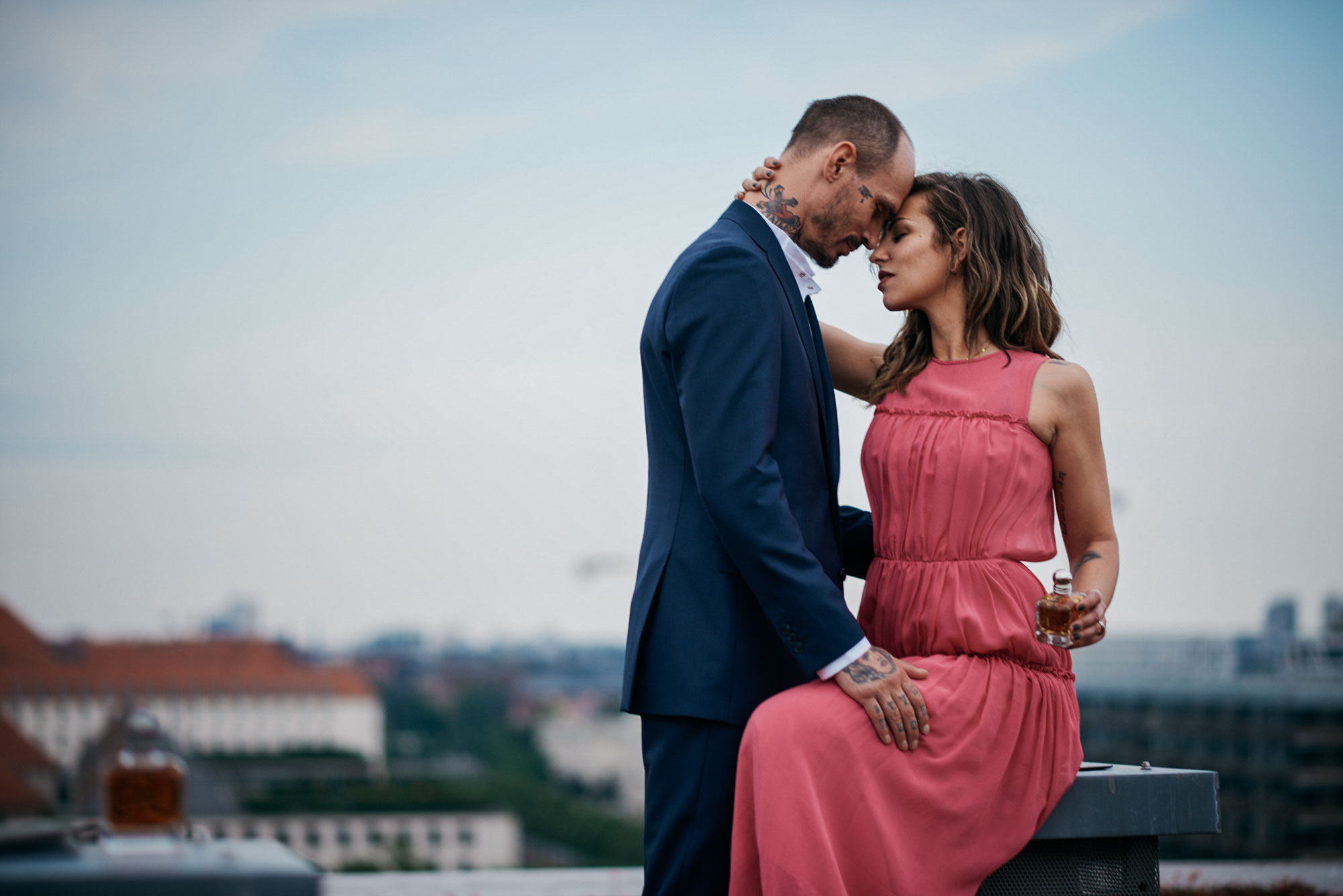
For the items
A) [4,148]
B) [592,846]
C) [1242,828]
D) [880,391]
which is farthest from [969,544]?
[4,148]

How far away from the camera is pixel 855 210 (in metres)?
3.12

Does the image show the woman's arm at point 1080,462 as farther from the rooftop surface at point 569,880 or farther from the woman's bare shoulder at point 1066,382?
the rooftop surface at point 569,880

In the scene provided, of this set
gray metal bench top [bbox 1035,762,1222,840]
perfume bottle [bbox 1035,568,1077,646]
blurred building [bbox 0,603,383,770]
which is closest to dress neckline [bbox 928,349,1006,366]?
perfume bottle [bbox 1035,568,1077,646]

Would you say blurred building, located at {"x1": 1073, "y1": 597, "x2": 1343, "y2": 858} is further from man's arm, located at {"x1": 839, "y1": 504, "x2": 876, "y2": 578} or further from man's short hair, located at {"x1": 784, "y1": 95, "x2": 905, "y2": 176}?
man's short hair, located at {"x1": 784, "y1": 95, "x2": 905, "y2": 176}

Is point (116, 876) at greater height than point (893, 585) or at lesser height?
lesser

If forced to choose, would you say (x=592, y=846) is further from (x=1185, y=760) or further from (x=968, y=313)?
(x=968, y=313)

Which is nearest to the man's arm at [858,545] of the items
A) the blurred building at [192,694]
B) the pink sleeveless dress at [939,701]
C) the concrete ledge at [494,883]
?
the pink sleeveless dress at [939,701]

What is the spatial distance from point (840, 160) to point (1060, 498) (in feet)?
3.32

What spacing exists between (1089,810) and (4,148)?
458 feet

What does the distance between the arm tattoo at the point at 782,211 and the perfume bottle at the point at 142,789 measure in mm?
1812

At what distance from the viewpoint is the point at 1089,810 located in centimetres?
285

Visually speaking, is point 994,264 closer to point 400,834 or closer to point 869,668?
point 869,668

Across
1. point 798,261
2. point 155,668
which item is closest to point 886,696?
point 798,261

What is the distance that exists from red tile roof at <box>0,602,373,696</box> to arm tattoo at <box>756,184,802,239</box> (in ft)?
377
